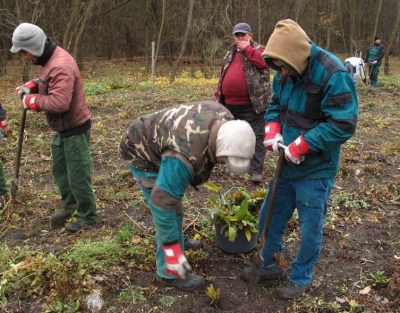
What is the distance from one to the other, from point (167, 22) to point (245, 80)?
18083 millimetres

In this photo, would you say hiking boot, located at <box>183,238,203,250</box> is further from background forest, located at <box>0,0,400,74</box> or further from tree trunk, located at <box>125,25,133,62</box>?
tree trunk, located at <box>125,25,133,62</box>

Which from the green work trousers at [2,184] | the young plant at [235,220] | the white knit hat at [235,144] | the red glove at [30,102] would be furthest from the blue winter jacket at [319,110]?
the green work trousers at [2,184]

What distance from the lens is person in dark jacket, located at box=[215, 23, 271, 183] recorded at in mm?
4629

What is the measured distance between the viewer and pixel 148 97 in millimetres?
10523

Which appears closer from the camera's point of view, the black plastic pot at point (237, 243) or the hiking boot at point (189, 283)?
the hiking boot at point (189, 283)

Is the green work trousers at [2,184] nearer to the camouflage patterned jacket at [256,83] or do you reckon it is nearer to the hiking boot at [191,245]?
the hiking boot at [191,245]

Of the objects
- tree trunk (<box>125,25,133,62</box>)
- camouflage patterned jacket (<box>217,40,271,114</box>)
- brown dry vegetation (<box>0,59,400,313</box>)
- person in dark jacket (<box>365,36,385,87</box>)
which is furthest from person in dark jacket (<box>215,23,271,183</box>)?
tree trunk (<box>125,25,133,62</box>)

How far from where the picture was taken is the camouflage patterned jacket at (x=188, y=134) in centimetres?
226

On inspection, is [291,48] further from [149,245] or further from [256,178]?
[256,178]

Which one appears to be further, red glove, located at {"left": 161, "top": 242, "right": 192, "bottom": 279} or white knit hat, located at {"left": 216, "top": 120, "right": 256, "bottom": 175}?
red glove, located at {"left": 161, "top": 242, "right": 192, "bottom": 279}

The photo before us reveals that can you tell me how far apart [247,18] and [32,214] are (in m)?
19.6

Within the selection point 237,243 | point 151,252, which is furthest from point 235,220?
point 151,252

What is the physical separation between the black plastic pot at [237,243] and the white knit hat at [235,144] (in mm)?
1402

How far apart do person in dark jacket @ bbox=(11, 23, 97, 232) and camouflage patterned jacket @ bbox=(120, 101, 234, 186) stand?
123cm
